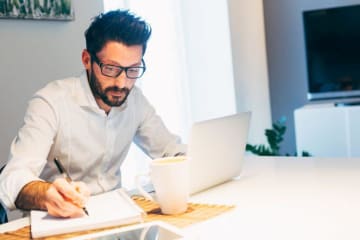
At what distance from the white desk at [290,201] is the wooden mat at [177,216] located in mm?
25

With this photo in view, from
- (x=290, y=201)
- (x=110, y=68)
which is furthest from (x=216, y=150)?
Answer: (x=110, y=68)

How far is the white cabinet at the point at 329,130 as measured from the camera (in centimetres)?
372

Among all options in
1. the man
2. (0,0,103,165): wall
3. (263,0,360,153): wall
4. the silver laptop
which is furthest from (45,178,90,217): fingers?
(263,0,360,153): wall

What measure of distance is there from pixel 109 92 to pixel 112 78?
55 mm

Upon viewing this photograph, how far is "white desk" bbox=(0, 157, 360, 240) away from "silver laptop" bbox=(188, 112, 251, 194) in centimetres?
3

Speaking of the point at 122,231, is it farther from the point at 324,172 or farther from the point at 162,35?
the point at 162,35

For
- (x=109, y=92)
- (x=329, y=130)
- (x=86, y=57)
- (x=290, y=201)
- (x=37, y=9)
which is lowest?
(x=329, y=130)

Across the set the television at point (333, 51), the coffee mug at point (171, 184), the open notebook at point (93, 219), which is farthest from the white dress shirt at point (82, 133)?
the television at point (333, 51)

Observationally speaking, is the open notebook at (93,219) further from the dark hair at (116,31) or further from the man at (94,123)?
the dark hair at (116,31)

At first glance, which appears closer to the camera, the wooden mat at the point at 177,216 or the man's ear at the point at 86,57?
the wooden mat at the point at 177,216

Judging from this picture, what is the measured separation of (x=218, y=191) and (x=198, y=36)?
2.74 m

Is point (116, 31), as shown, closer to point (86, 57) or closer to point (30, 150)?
point (86, 57)

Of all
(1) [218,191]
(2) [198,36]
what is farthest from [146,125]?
(2) [198,36]

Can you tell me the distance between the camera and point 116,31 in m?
1.45
